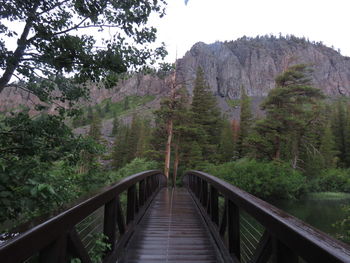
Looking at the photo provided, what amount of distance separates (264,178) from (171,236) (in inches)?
630

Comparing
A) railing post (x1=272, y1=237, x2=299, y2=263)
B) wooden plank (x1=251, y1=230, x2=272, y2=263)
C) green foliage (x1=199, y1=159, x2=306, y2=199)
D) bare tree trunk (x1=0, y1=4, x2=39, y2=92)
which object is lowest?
green foliage (x1=199, y1=159, x2=306, y2=199)

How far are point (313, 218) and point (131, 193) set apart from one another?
15174mm

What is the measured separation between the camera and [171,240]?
3.86 metres

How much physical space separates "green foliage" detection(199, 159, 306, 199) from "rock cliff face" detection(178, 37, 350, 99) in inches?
5200

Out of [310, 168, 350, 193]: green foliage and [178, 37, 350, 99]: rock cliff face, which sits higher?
[178, 37, 350, 99]: rock cliff face

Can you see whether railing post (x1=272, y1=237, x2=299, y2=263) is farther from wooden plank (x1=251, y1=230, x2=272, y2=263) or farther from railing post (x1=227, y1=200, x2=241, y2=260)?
railing post (x1=227, y1=200, x2=241, y2=260)

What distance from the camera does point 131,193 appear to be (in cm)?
422

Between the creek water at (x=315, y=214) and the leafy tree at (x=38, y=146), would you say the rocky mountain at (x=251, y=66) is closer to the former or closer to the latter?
the creek water at (x=315, y=214)

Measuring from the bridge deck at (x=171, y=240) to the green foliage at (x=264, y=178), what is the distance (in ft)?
44.1

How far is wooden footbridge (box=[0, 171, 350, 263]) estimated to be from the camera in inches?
45.3

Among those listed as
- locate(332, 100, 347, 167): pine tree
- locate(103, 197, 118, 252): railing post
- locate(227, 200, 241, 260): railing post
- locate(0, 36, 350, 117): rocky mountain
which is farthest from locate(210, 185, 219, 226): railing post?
locate(0, 36, 350, 117): rocky mountain

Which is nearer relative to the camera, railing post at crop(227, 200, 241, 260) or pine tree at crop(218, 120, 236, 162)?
railing post at crop(227, 200, 241, 260)

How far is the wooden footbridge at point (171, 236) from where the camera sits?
1150 mm

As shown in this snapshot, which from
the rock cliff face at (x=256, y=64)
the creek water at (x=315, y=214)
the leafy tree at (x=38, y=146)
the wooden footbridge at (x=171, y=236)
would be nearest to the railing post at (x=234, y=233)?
the wooden footbridge at (x=171, y=236)
